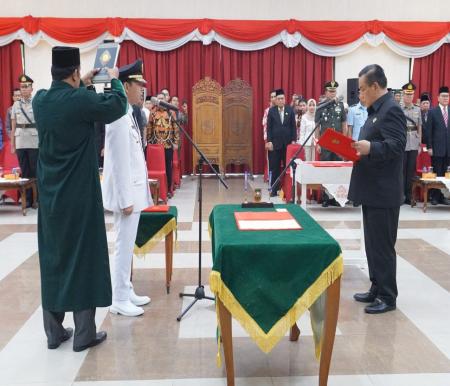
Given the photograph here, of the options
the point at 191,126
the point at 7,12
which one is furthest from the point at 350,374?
the point at 7,12

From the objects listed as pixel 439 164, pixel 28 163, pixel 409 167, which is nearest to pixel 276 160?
pixel 409 167

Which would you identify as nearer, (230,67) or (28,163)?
(28,163)

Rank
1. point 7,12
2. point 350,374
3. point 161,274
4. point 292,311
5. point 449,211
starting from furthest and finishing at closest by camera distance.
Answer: point 7,12 → point 449,211 → point 161,274 → point 350,374 → point 292,311

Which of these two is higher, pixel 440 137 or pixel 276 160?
pixel 440 137

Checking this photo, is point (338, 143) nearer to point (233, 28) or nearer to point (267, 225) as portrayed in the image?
point (267, 225)

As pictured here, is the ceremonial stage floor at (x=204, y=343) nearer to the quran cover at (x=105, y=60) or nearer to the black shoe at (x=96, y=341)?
the black shoe at (x=96, y=341)

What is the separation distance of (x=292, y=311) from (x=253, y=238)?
0.36 meters

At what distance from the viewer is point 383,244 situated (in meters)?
3.41

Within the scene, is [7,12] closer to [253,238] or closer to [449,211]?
[449,211]

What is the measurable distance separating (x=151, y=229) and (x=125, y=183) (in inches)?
28.6

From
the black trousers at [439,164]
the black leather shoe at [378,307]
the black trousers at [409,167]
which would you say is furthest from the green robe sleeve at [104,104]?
the black trousers at [439,164]

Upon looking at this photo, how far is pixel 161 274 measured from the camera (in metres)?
4.36

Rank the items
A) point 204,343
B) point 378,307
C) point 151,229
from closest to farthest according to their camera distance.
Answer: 1. point 204,343
2. point 378,307
3. point 151,229

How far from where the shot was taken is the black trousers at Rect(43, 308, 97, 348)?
2.91 m
